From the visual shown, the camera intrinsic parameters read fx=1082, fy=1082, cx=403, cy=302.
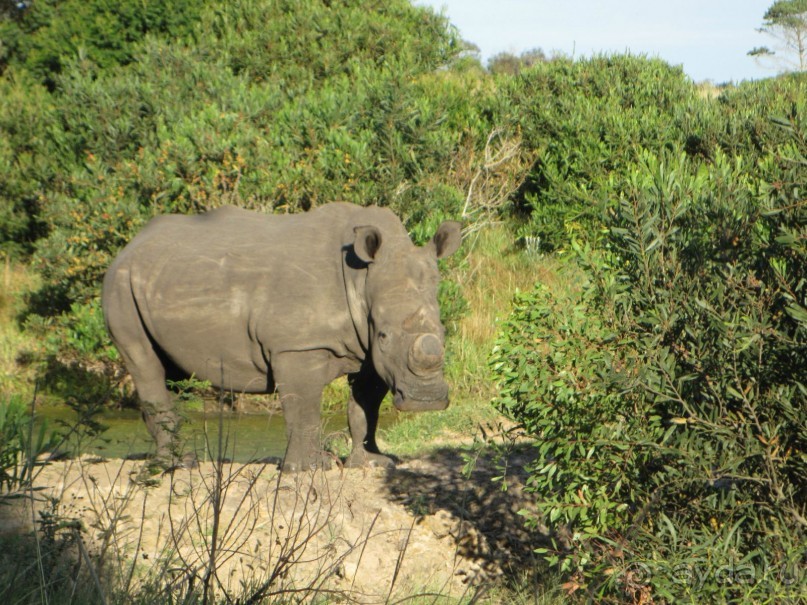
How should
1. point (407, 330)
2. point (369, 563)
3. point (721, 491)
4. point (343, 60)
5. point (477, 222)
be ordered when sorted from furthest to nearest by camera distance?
point (343, 60) → point (477, 222) → point (407, 330) → point (369, 563) → point (721, 491)

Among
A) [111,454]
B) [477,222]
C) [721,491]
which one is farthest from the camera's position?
[477,222]

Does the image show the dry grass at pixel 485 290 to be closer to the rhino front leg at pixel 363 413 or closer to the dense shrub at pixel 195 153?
the dense shrub at pixel 195 153

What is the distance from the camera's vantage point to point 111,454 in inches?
390

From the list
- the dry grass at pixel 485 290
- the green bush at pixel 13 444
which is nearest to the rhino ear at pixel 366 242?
the green bush at pixel 13 444

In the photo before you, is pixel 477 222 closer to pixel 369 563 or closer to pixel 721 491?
pixel 369 563

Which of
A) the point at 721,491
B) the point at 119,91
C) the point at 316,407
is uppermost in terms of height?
the point at 119,91

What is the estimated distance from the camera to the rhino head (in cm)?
698

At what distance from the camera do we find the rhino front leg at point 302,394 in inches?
284

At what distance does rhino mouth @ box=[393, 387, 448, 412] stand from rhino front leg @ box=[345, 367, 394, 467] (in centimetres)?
66

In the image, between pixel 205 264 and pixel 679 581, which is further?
pixel 205 264

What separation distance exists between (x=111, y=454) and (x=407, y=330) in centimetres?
411

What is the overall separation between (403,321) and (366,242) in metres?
0.57

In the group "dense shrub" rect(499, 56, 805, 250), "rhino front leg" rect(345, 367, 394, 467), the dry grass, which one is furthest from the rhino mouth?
"dense shrub" rect(499, 56, 805, 250)

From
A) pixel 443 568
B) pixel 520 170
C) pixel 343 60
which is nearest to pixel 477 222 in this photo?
pixel 520 170
